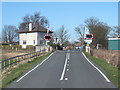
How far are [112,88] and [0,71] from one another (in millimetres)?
11236

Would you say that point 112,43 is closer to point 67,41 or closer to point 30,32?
point 30,32

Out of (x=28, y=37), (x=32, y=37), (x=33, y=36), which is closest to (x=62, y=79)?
(x=33, y=36)

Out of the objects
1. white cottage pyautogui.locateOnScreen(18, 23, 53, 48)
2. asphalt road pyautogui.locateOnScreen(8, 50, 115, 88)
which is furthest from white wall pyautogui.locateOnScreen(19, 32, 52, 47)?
asphalt road pyautogui.locateOnScreen(8, 50, 115, 88)

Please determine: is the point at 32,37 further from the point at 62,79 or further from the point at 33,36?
the point at 62,79

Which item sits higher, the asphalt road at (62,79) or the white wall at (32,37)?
the white wall at (32,37)

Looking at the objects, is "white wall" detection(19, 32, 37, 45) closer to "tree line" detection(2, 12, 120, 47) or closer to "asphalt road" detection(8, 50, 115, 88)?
"tree line" detection(2, 12, 120, 47)

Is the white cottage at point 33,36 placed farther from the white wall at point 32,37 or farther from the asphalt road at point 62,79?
the asphalt road at point 62,79

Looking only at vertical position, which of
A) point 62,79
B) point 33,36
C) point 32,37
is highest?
point 33,36

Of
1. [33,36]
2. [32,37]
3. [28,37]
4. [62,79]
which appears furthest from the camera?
[28,37]

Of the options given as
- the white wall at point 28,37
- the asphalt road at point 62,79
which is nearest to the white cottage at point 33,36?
the white wall at point 28,37

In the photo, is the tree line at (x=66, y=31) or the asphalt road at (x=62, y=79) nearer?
the asphalt road at (x=62, y=79)

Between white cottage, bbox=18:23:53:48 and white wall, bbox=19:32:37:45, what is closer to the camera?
white cottage, bbox=18:23:53:48

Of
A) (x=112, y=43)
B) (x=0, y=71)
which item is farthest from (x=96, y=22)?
(x=0, y=71)

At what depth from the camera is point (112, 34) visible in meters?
87.8
